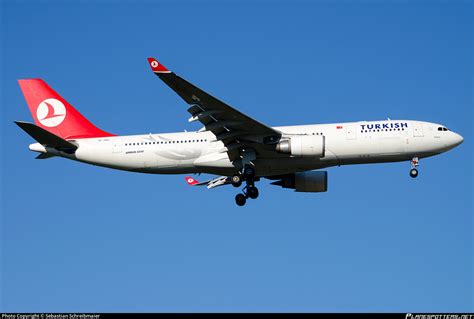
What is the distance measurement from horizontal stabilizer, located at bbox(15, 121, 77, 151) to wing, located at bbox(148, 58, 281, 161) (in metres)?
7.87

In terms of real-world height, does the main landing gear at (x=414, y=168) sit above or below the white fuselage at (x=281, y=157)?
below

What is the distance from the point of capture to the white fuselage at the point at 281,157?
47.8m

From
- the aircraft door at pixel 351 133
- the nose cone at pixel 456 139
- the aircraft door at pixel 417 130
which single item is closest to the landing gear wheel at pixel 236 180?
the aircraft door at pixel 351 133

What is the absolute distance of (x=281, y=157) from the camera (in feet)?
159

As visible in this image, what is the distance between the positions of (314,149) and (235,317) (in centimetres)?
1457

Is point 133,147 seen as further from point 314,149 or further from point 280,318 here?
point 280,318

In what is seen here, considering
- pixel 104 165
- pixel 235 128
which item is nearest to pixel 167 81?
pixel 235 128

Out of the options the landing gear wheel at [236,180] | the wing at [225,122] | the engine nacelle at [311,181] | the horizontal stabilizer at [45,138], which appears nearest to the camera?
the wing at [225,122]

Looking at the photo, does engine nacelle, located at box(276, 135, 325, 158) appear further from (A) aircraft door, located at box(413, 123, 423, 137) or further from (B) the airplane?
(A) aircraft door, located at box(413, 123, 423, 137)

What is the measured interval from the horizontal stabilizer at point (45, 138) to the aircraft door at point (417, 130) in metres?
18.5

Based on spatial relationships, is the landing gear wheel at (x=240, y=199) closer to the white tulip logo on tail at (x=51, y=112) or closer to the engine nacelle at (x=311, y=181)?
the engine nacelle at (x=311, y=181)

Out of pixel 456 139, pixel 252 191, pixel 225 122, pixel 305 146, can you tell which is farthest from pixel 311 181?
pixel 456 139

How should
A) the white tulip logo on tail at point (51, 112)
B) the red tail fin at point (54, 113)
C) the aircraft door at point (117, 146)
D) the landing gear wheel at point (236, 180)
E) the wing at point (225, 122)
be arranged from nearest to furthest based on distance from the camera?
1. the wing at point (225, 122)
2. the landing gear wheel at point (236, 180)
3. the aircraft door at point (117, 146)
4. the red tail fin at point (54, 113)
5. the white tulip logo on tail at point (51, 112)

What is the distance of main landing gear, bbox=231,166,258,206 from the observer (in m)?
49.0
